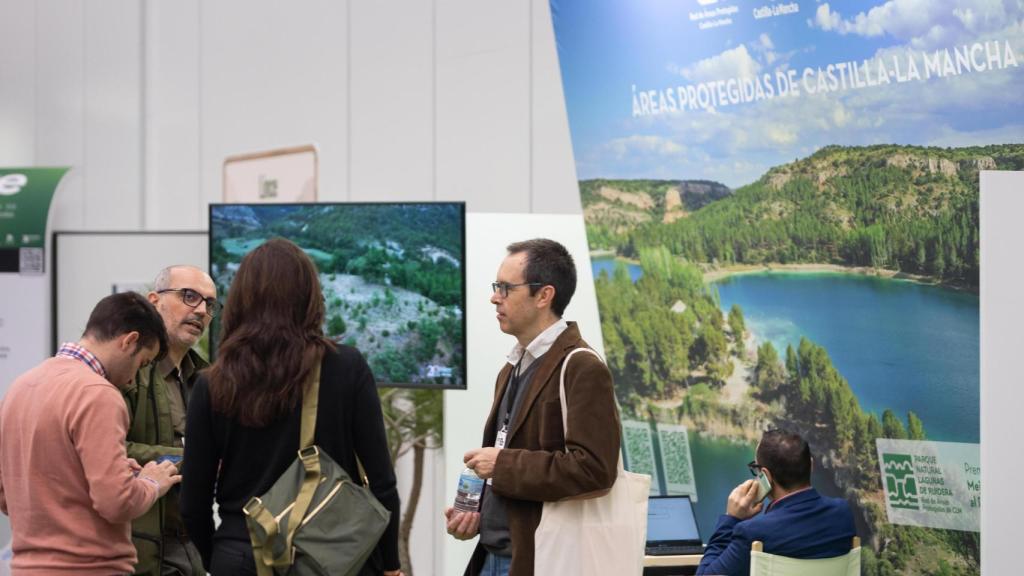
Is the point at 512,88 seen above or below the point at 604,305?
above

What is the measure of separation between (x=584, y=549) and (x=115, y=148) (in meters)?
4.49

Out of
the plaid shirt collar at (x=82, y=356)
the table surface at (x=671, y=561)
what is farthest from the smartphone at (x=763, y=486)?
the plaid shirt collar at (x=82, y=356)

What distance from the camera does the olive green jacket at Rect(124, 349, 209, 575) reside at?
9.65ft

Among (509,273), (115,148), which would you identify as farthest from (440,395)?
(115,148)

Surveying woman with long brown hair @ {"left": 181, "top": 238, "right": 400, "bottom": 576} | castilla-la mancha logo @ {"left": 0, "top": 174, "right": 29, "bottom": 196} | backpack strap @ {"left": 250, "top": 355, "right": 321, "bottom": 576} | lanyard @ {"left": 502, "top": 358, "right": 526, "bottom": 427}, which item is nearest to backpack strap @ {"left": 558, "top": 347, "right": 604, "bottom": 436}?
lanyard @ {"left": 502, "top": 358, "right": 526, "bottom": 427}

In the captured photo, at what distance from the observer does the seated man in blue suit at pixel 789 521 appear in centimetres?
308

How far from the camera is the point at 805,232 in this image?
3803 mm

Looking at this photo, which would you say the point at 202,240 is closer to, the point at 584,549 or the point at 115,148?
the point at 115,148

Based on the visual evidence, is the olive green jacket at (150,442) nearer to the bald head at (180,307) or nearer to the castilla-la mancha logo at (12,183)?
the bald head at (180,307)

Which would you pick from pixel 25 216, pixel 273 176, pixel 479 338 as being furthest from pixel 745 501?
pixel 25 216

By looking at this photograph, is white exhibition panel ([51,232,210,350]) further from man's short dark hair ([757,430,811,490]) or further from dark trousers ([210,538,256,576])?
man's short dark hair ([757,430,811,490])

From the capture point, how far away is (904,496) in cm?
352

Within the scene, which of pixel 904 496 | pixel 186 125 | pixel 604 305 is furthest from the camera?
pixel 186 125

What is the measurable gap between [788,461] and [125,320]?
1807 mm
